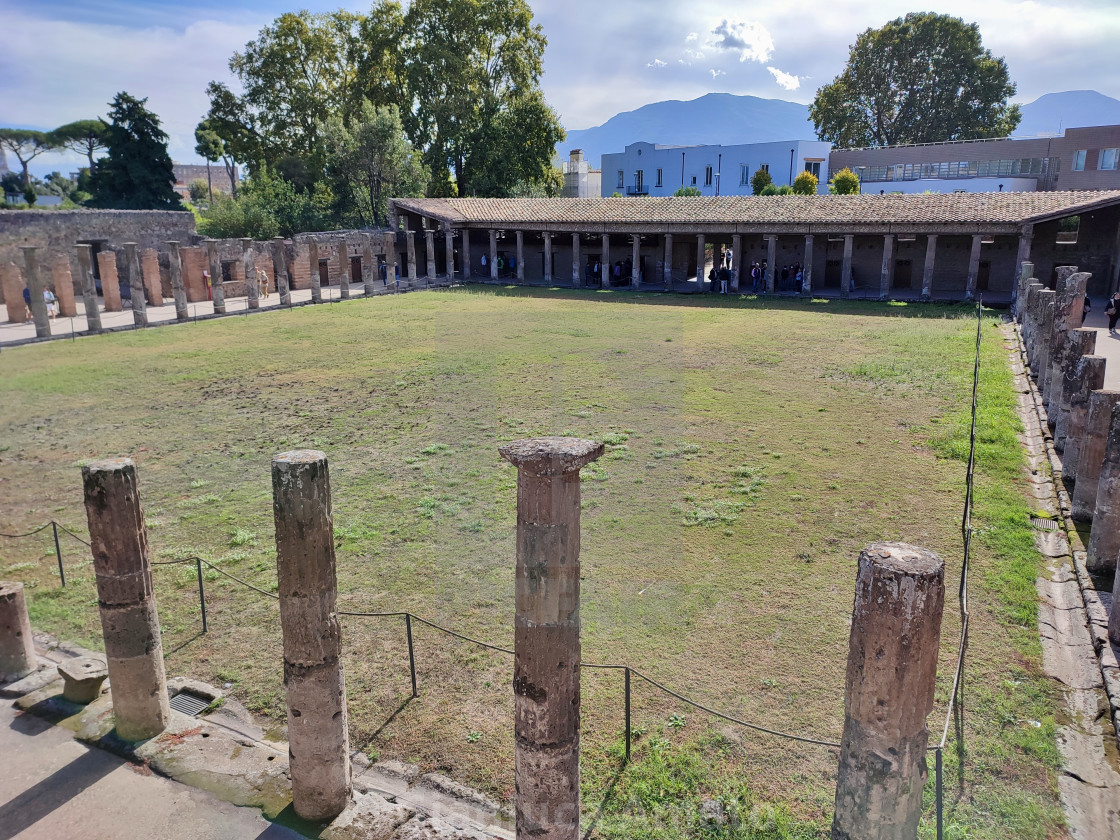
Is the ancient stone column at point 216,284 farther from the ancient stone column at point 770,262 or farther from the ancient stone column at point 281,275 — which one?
the ancient stone column at point 770,262

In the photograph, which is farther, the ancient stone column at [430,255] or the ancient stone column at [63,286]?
the ancient stone column at [430,255]

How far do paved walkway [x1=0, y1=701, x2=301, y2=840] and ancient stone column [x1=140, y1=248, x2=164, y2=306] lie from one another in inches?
1106

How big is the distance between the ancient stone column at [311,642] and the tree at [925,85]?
55.6 meters

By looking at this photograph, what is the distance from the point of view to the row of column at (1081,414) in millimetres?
8016

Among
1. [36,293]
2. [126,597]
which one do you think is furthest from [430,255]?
[126,597]

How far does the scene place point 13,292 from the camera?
26.2m

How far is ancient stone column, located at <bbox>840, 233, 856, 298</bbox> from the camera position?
2948 centimetres

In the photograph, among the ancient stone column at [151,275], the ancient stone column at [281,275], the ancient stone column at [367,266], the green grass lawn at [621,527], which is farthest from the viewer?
the ancient stone column at [367,266]

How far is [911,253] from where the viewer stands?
3056 centimetres

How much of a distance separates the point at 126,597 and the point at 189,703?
1101 mm

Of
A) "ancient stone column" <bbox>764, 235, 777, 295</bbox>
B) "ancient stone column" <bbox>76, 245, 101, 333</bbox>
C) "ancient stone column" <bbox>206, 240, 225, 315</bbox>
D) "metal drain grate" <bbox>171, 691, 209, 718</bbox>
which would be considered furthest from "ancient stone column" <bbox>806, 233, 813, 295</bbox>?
"metal drain grate" <bbox>171, 691, 209, 718</bbox>

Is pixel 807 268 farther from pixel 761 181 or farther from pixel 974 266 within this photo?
pixel 761 181

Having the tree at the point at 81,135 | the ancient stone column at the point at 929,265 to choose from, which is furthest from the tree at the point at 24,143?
the ancient stone column at the point at 929,265

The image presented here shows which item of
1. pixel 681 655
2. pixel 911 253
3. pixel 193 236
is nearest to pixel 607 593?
pixel 681 655
